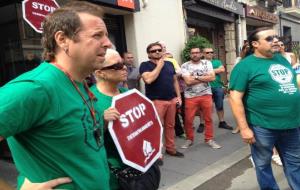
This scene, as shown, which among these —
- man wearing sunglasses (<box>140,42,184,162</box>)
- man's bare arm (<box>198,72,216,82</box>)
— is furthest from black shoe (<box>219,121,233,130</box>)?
man wearing sunglasses (<box>140,42,184,162</box>)

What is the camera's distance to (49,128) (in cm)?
149

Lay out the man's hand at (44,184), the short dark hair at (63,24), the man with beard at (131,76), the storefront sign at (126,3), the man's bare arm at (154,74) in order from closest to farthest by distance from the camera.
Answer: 1. the man's hand at (44,184)
2. the short dark hair at (63,24)
3. the man's bare arm at (154,74)
4. the man with beard at (131,76)
5. the storefront sign at (126,3)

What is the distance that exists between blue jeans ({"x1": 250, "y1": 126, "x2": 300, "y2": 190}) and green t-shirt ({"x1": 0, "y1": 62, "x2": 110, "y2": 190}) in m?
2.38

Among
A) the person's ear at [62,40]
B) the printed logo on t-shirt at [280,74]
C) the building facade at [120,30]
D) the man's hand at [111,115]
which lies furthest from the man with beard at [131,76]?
the person's ear at [62,40]

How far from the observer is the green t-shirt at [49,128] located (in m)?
1.37

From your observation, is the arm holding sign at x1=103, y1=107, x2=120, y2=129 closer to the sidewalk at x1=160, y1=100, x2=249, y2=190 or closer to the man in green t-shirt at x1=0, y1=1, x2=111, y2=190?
the man in green t-shirt at x1=0, y1=1, x2=111, y2=190

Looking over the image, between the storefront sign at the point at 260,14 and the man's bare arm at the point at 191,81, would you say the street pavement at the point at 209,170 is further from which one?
the storefront sign at the point at 260,14

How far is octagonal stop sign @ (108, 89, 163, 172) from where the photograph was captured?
7.54 feet

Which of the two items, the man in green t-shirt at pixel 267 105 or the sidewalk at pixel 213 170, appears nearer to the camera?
the man in green t-shirt at pixel 267 105

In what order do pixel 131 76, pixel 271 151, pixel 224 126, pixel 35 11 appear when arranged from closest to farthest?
pixel 35 11 < pixel 271 151 < pixel 131 76 < pixel 224 126

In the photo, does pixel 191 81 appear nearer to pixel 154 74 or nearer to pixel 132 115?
pixel 154 74

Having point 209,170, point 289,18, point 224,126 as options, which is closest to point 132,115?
point 209,170

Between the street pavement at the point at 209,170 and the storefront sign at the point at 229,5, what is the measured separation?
6177mm

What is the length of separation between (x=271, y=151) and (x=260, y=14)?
1319 centimetres
